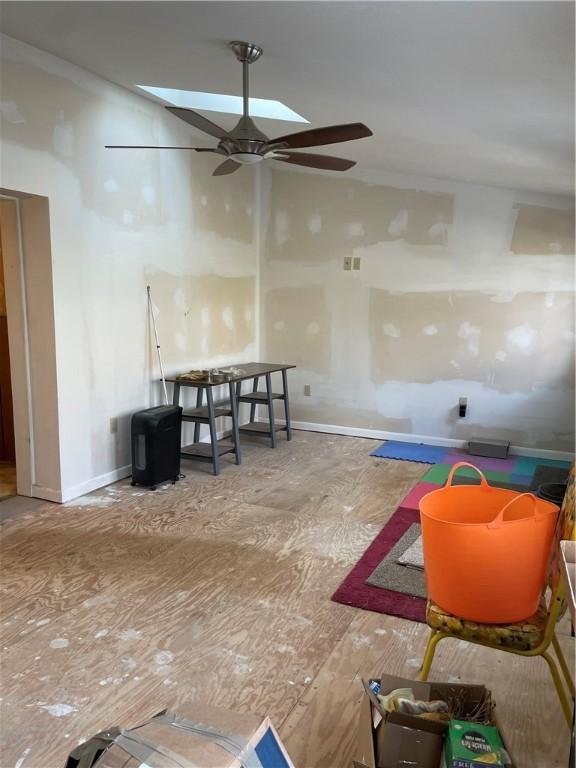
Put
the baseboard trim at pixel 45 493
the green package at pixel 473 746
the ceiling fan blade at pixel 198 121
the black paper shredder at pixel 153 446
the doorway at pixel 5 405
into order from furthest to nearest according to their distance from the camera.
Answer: the doorway at pixel 5 405, the black paper shredder at pixel 153 446, the baseboard trim at pixel 45 493, the ceiling fan blade at pixel 198 121, the green package at pixel 473 746

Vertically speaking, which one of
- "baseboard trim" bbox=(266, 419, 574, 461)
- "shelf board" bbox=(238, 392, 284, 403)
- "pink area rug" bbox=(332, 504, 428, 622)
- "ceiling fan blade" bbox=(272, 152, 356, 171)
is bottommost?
"pink area rug" bbox=(332, 504, 428, 622)

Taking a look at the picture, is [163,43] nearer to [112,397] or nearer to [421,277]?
[112,397]

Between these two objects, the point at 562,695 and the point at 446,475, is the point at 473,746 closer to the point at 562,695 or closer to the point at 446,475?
the point at 562,695

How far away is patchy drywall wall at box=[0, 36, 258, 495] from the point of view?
348 centimetres

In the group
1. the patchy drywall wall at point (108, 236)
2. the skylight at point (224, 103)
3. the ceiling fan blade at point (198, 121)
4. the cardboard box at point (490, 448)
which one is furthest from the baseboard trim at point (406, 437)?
the ceiling fan blade at point (198, 121)

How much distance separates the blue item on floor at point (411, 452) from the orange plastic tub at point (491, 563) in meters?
3.32

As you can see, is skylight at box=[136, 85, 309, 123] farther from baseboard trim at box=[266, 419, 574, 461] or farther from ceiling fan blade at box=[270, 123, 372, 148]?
baseboard trim at box=[266, 419, 574, 461]

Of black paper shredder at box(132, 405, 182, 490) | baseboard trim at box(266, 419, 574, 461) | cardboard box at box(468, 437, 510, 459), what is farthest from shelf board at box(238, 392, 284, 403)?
cardboard box at box(468, 437, 510, 459)

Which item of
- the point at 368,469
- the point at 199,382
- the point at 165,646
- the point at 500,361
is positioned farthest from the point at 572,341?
the point at 165,646

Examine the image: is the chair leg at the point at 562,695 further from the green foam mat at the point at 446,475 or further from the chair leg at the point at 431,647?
the green foam mat at the point at 446,475

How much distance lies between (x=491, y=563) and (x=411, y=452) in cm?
371

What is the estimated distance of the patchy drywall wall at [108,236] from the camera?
3479 millimetres

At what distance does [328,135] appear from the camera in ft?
9.23

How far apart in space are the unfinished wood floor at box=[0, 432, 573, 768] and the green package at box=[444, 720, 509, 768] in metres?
0.51
